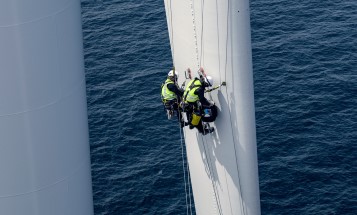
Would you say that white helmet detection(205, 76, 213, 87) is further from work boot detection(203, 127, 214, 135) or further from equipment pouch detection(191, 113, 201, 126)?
work boot detection(203, 127, 214, 135)

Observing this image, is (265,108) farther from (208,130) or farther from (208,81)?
(208,81)

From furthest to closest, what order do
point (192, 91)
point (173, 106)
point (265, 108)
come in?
point (265, 108), point (173, 106), point (192, 91)

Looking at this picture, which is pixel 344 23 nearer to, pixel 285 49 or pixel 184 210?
pixel 285 49

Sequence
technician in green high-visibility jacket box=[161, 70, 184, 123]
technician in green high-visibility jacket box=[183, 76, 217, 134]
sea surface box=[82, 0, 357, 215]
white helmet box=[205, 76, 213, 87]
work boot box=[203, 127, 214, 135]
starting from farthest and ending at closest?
sea surface box=[82, 0, 357, 215] < technician in green high-visibility jacket box=[161, 70, 184, 123] < work boot box=[203, 127, 214, 135] < technician in green high-visibility jacket box=[183, 76, 217, 134] < white helmet box=[205, 76, 213, 87]

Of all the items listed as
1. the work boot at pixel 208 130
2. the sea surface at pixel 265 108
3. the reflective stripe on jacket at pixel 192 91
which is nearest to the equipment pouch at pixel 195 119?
the work boot at pixel 208 130

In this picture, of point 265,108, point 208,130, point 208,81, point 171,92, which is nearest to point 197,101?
point 208,130

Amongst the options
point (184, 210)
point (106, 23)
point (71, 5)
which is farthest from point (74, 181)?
point (106, 23)

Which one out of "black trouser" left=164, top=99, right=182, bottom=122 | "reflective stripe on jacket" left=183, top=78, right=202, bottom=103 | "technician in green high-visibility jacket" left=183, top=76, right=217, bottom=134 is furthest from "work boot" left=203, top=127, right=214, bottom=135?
"black trouser" left=164, top=99, right=182, bottom=122

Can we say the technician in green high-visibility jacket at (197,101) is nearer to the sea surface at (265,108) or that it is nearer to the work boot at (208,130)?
the work boot at (208,130)
